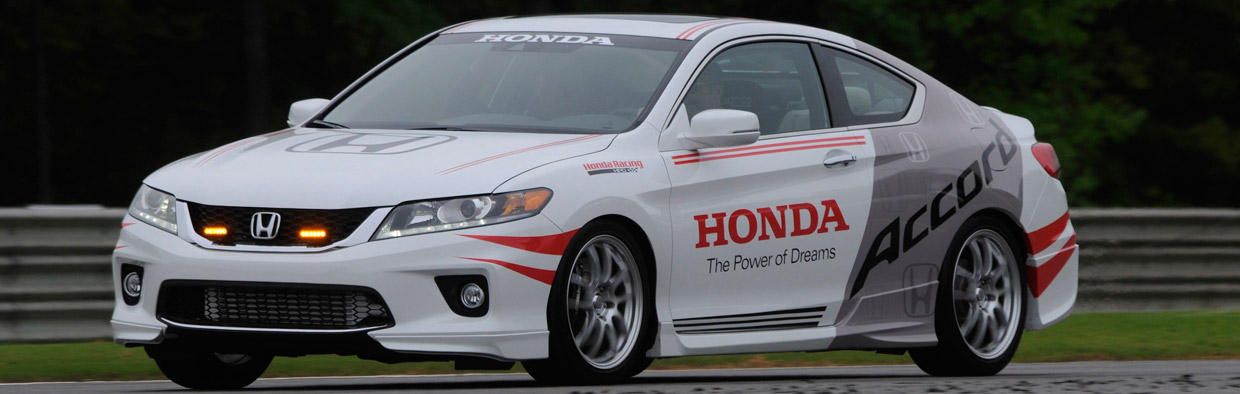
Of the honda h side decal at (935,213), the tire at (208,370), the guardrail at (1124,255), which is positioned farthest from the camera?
the guardrail at (1124,255)

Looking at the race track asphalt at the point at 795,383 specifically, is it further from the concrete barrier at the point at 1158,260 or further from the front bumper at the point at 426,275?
the concrete barrier at the point at 1158,260

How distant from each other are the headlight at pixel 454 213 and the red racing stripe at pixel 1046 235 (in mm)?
3344

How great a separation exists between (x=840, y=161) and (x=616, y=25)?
3.45 ft

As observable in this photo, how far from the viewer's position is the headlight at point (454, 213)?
7.29m

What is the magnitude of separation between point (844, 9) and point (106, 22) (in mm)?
10822

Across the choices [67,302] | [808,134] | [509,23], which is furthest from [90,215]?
[808,134]

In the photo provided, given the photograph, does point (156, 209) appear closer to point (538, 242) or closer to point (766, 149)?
point (538, 242)

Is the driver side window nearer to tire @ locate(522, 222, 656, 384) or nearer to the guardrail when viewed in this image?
tire @ locate(522, 222, 656, 384)

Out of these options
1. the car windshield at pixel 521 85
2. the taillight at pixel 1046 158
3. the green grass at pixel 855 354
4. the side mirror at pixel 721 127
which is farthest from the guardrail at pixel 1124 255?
the side mirror at pixel 721 127

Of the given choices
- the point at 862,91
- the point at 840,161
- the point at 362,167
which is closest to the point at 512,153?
the point at 362,167

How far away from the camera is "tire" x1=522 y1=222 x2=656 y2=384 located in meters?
7.54

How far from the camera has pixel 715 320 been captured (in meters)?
8.28

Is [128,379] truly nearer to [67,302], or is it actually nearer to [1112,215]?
[67,302]

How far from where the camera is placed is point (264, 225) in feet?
24.2
